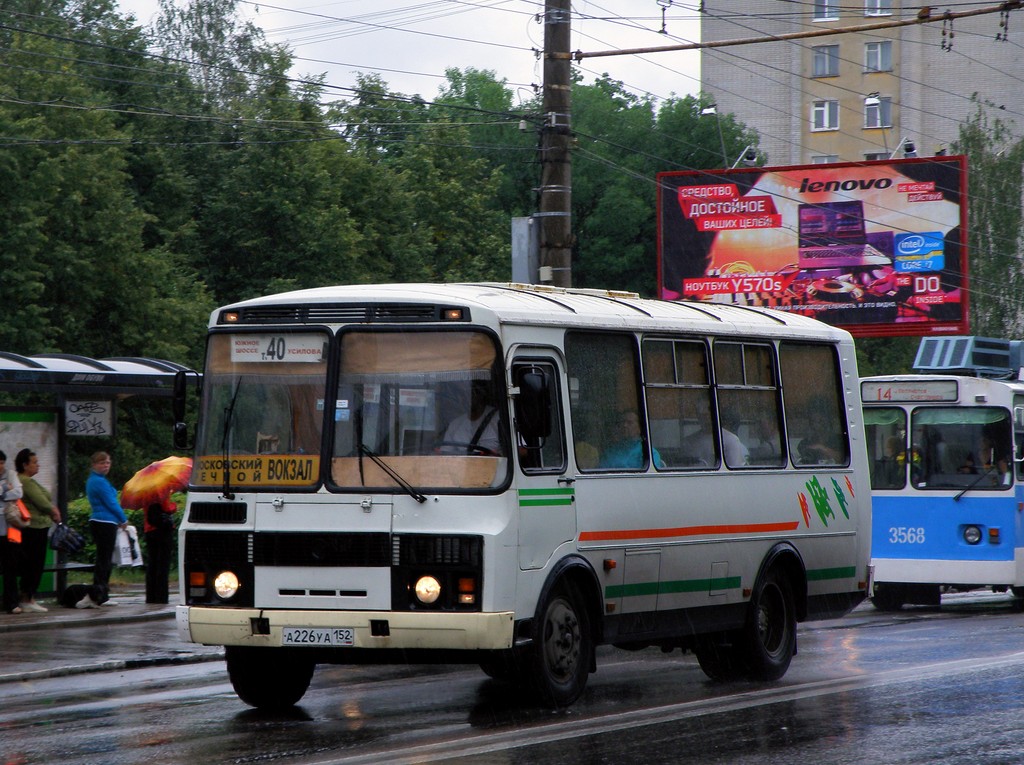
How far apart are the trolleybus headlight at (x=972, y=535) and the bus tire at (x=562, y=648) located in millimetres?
10859

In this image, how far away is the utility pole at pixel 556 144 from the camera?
60.6ft

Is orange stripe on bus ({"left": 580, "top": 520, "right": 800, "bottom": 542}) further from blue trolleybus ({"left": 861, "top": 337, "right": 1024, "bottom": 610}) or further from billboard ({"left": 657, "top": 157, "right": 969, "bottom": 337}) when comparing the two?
billboard ({"left": 657, "top": 157, "right": 969, "bottom": 337})

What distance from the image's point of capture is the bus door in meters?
10.0

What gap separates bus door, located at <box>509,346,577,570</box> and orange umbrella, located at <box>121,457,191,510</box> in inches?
338

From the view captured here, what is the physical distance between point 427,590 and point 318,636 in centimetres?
71

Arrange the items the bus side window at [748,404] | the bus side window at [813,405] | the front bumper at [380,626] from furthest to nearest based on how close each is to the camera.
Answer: the bus side window at [813,405] → the bus side window at [748,404] → the front bumper at [380,626]

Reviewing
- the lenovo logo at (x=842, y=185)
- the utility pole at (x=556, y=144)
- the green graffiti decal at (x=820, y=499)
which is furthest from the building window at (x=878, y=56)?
the green graffiti decal at (x=820, y=499)

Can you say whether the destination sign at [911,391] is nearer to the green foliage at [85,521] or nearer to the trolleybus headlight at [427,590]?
the green foliage at [85,521]

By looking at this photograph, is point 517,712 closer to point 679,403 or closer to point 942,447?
point 679,403

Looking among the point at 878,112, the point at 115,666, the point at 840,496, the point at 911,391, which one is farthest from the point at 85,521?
the point at 878,112

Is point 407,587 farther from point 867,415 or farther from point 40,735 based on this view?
point 867,415

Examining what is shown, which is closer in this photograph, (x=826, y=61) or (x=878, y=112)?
(x=878, y=112)

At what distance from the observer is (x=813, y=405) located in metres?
13.7

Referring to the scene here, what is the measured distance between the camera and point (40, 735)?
9719 millimetres
